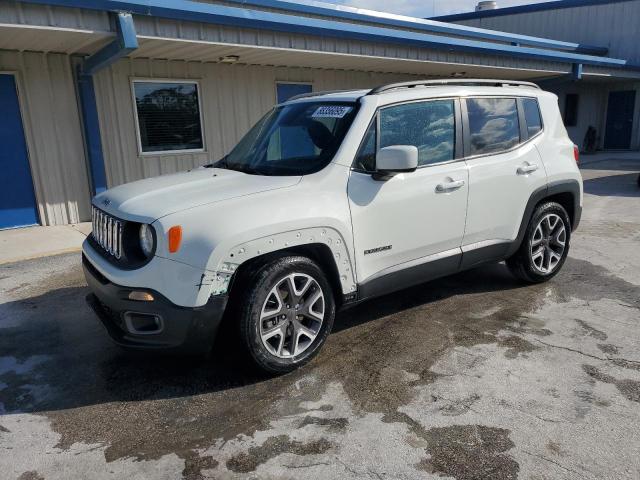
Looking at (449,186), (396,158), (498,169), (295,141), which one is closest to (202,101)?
(295,141)

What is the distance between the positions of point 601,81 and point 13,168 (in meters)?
21.6

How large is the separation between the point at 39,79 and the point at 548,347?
8.41m

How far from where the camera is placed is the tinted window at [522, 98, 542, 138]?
4906mm

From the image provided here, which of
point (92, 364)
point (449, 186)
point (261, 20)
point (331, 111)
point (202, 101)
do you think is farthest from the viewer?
point (202, 101)

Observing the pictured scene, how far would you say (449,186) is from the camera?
4148mm

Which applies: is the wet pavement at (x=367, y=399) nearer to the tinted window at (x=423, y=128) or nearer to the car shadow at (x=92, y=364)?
the car shadow at (x=92, y=364)

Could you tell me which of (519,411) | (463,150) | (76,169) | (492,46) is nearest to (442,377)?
(519,411)

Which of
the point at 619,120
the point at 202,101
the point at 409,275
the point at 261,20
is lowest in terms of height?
the point at 409,275

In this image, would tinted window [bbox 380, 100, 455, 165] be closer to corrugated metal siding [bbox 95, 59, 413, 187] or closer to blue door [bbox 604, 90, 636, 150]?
corrugated metal siding [bbox 95, 59, 413, 187]

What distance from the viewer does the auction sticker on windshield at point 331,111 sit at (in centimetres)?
393

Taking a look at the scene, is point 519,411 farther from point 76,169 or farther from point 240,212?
point 76,169

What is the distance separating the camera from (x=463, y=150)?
14.2ft

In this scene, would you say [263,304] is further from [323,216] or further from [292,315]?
[323,216]

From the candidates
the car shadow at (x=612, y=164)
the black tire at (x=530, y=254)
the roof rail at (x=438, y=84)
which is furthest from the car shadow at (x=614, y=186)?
the roof rail at (x=438, y=84)
